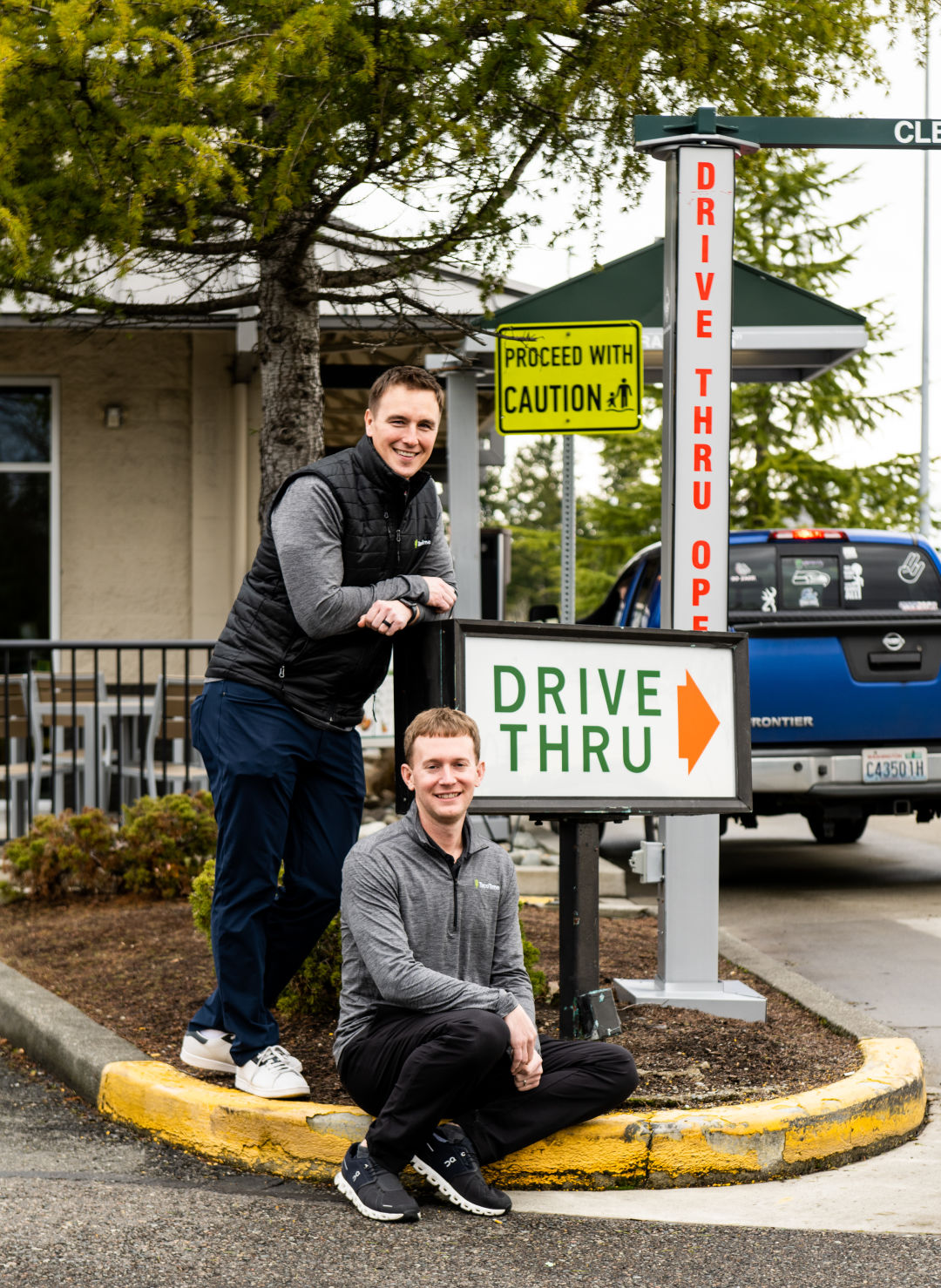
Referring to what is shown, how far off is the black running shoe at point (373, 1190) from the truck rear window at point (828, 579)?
18.4 feet

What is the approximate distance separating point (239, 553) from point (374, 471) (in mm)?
7907

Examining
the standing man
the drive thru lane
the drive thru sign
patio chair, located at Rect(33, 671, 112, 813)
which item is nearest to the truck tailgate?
the drive thru lane

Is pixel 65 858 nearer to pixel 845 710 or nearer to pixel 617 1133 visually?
pixel 617 1133

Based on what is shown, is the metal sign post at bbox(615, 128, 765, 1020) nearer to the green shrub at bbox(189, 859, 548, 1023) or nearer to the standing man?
the green shrub at bbox(189, 859, 548, 1023)

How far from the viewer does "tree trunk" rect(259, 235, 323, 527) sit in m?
5.68

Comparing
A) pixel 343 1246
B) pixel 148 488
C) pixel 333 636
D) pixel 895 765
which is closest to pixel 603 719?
pixel 333 636

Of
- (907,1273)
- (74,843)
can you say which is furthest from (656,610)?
(907,1273)

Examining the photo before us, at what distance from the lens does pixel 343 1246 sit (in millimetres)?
3320

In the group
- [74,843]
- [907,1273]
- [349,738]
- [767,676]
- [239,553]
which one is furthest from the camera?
[239,553]

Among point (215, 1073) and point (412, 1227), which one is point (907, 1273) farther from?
point (215, 1073)

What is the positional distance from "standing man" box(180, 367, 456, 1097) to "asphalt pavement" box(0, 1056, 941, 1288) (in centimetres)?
52

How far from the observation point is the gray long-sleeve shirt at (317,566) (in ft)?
13.0

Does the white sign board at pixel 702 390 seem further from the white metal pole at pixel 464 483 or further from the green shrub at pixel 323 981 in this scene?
the white metal pole at pixel 464 483

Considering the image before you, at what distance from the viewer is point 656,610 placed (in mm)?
8656
